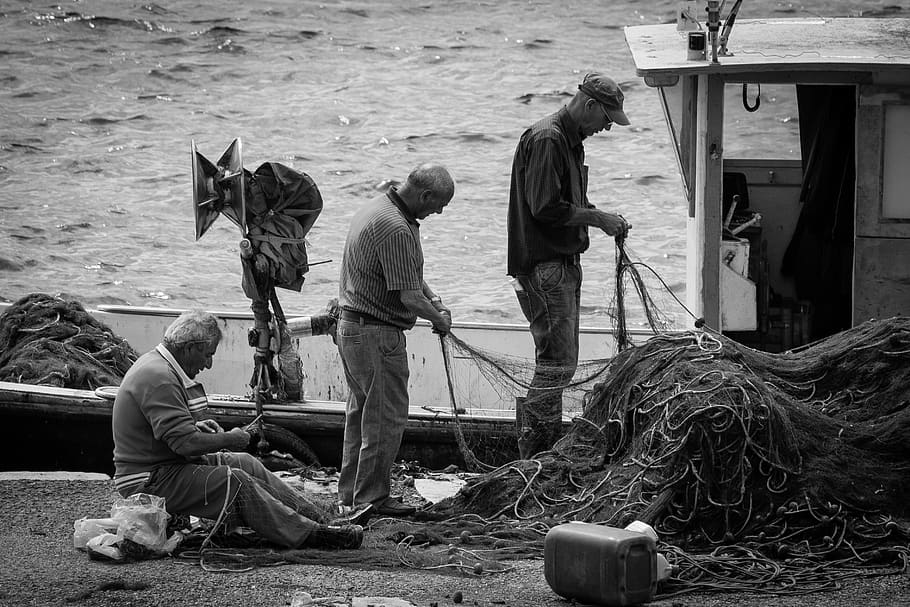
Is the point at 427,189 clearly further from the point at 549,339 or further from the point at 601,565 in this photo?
the point at 601,565

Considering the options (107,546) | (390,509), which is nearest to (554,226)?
(390,509)

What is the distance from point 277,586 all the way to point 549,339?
247 centimetres

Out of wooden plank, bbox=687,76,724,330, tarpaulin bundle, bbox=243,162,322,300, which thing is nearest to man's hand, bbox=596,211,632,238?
wooden plank, bbox=687,76,724,330

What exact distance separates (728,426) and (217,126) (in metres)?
25.5

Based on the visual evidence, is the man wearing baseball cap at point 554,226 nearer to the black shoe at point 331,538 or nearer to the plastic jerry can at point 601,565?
the black shoe at point 331,538

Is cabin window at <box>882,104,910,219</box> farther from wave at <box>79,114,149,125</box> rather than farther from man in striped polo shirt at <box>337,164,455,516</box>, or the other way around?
wave at <box>79,114,149,125</box>

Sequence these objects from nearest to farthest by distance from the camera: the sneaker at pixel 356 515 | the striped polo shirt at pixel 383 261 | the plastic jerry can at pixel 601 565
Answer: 1. the plastic jerry can at pixel 601 565
2. the striped polo shirt at pixel 383 261
3. the sneaker at pixel 356 515

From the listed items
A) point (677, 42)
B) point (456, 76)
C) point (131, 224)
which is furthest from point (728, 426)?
point (456, 76)

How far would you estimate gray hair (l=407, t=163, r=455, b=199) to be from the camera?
645 centimetres

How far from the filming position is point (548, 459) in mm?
6898

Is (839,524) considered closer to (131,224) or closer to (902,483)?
(902,483)

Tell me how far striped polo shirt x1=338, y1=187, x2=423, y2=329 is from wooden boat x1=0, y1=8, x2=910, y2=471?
5.68 feet

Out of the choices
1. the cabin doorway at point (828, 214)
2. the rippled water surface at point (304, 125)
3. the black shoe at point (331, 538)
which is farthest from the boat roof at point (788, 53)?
the rippled water surface at point (304, 125)

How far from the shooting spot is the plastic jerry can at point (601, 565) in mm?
5066
